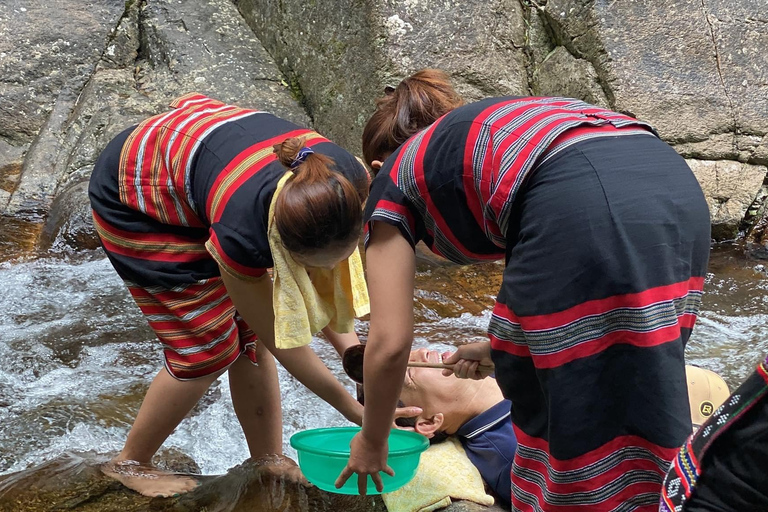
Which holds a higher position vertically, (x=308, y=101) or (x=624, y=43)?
(x=624, y=43)

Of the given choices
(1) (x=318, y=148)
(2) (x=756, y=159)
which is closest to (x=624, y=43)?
(2) (x=756, y=159)

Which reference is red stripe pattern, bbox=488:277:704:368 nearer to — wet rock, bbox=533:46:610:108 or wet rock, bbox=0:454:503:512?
wet rock, bbox=0:454:503:512

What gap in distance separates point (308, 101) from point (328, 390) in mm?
3570

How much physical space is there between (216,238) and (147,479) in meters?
0.94

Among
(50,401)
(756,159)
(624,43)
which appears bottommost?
(50,401)

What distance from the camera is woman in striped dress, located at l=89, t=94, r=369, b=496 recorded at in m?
1.62

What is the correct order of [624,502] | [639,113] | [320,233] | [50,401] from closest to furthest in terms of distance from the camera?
[624,502] → [320,233] → [50,401] → [639,113]

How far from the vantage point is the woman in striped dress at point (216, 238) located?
1.62 meters

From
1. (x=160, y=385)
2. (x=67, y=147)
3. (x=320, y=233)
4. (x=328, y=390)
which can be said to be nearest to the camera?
(x=320, y=233)

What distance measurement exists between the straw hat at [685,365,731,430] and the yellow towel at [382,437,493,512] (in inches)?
25.4

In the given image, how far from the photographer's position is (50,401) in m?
2.81

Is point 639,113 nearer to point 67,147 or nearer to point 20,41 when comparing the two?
point 67,147

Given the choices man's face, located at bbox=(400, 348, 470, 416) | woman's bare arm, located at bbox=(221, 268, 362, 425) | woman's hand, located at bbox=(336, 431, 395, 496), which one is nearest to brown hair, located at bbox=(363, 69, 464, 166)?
woman's bare arm, located at bbox=(221, 268, 362, 425)

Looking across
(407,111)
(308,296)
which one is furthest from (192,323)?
(407,111)
